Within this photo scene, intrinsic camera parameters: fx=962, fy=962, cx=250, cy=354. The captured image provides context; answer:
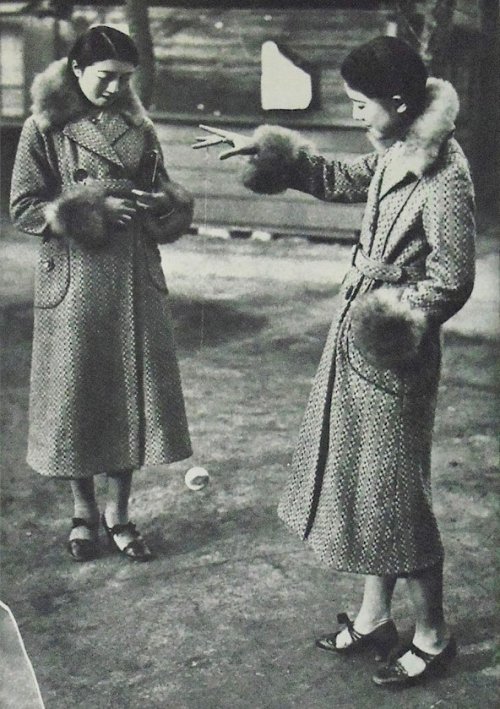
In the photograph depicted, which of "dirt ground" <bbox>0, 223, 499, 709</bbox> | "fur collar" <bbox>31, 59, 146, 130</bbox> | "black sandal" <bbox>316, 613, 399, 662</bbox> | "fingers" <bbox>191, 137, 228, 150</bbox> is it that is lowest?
"dirt ground" <bbox>0, 223, 499, 709</bbox>

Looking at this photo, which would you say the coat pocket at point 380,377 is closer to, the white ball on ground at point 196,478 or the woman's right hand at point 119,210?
the woman's right hand at point 119,210

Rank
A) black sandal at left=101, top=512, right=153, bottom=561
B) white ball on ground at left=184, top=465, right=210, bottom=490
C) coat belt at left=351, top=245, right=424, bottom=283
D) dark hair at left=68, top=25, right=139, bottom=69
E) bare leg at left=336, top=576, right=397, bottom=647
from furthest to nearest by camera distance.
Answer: white ball on ground at left=184, top=465, right=210, bottom=490 < black sandal at left=101, top=512, right=153, bottom=561 < dark hair at left=68, top=25, right=139, bottom=69 < bare leg at left=336, top=576, right=397, bottom=647 < coat belt at left=351, top=245, right=424, bottom=283

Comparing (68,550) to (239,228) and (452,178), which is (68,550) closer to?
(452,178)

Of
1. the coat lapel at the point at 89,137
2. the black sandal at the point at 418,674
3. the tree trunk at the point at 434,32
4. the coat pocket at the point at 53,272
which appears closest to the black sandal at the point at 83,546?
the coat pocket at the point at 53,272

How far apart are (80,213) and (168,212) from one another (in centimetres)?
36

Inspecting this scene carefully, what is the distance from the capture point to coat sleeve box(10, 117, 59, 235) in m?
3.11

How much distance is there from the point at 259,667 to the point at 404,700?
0.43 meters

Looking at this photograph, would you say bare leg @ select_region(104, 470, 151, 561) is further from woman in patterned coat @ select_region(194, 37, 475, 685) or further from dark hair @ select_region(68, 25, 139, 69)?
dark hair @ select_region(68, 25, 139, 69)

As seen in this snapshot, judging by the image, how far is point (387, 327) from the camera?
7.84ft

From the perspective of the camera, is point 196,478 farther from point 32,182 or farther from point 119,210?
point 32,182

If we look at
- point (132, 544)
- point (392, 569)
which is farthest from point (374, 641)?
point (132, 544)

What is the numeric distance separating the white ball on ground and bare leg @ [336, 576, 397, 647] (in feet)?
3.49

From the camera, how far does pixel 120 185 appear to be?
318 cm

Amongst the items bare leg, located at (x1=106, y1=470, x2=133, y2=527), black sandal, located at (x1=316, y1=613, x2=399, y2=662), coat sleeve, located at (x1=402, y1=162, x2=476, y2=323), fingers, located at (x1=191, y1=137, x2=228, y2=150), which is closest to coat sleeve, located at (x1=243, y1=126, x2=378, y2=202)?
fingers, located at (x1=191, y1=137, x2=228, y2=150)
